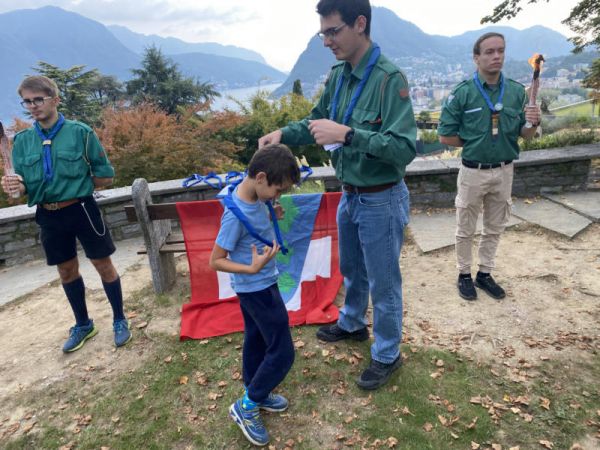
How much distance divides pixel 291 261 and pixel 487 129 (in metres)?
2.18

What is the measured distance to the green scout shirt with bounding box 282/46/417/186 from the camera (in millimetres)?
2148

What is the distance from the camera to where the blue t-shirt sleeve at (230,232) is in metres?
2.12

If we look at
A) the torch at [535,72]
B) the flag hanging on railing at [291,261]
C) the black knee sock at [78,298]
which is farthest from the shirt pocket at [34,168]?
the torch at [535,72]

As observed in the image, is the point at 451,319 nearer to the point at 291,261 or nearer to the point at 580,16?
the point at 291,261

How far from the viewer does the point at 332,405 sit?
276cm

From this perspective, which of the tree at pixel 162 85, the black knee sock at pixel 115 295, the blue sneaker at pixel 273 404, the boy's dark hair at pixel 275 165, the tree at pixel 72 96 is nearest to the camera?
the boy's dark hair at pixel 275 165

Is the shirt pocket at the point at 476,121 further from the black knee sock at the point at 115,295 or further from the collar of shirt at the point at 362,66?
the black knee sock at the point at 115,295

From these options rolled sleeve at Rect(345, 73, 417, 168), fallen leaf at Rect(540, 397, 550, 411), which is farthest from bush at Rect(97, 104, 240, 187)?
fallen leaf at Rect(540, 397, 550, 411)

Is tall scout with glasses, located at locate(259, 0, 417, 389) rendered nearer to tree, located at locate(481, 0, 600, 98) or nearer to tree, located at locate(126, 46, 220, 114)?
tree, located at locate(481, 0, 600, 98)

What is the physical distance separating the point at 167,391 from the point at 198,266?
4.13 ft

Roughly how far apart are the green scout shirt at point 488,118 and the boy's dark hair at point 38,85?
3.38 m

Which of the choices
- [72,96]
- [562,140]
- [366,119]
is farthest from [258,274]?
[72,96]

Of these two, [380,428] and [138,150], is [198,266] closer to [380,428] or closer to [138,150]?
[380,428]

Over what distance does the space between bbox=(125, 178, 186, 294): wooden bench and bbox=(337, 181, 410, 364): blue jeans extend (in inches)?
72.7
